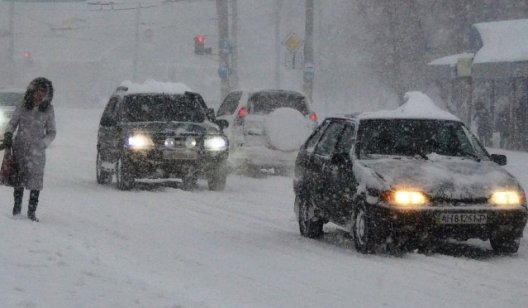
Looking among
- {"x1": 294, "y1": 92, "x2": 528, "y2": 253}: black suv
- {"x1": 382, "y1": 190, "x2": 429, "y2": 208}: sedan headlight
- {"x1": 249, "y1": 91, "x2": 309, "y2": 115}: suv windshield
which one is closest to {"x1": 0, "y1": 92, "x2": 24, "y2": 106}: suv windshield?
{"x1": 249, "y1": 91, "x2": 309, "y2": 115}: suv windshield

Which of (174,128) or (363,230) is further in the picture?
(174,128)

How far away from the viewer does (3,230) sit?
9.81 metres

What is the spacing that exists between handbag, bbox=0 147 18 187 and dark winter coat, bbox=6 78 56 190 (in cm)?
5

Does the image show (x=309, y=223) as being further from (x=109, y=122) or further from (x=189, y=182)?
(x=109, y=122)

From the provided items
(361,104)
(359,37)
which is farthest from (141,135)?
(361,104)

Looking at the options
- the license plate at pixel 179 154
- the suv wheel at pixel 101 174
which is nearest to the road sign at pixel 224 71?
the suv wheel at pixel 101 174

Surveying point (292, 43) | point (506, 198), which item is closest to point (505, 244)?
A: point (506, 198)

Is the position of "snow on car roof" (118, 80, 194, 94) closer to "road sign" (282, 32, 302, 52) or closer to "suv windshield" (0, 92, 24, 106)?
"suv windshield" (0, 92, 24, 106)

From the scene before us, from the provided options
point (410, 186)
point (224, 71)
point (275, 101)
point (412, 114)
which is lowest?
point (410, 186)

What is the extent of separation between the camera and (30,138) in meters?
11.6

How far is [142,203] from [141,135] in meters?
2.18

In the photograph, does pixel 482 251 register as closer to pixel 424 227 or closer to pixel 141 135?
pixel 424 227

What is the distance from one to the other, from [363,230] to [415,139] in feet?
4.60

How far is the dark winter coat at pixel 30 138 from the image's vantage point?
38.0 feet
